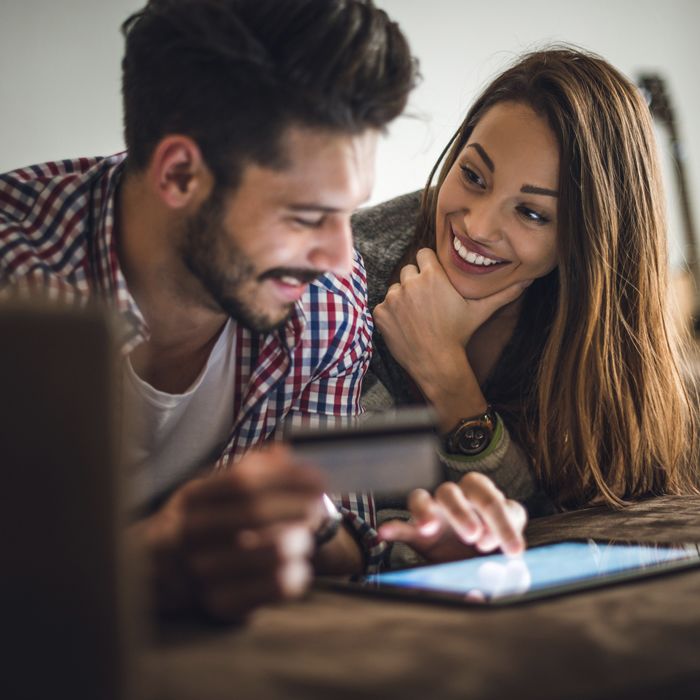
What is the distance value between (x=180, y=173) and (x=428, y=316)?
0.57 meters

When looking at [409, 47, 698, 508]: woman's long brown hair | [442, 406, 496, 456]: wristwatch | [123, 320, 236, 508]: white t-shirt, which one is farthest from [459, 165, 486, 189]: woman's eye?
[123, 320, 236, 508]: white t-shirt

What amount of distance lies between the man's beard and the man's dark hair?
0.05m

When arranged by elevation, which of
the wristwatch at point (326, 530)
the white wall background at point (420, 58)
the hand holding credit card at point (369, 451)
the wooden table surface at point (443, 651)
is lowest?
the wooden table surface at point (443, 651)

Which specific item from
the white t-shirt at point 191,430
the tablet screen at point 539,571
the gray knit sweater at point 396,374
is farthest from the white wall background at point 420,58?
the tablet screen at point 539,571

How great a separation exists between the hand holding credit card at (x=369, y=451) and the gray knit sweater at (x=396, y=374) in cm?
71

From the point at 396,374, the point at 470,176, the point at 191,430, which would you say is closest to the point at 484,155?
the point at 470,176

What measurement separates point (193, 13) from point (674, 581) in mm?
701

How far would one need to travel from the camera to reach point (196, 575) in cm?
56

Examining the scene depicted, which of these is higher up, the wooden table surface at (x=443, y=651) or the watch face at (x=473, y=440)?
the watch face at (x=473, y=440)

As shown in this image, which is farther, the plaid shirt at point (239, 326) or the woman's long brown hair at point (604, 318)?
the woman's long brown hair at point (604, 318)

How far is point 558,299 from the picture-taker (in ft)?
4.62

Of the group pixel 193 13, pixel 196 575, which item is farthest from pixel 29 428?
pixel 193 13

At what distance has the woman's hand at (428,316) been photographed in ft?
4.52

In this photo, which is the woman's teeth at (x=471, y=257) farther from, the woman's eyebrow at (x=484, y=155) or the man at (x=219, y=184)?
the man at (x=219, y=184)
